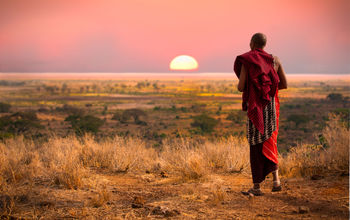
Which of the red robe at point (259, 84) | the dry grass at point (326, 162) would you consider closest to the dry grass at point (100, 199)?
the red robe at point (259, 84)

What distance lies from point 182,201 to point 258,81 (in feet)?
6.53

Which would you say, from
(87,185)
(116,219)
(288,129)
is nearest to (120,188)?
(87,185)

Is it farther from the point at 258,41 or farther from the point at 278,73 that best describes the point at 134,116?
the point at 258,41

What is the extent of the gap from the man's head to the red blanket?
0.22 ft

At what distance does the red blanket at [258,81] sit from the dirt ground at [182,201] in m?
1.07

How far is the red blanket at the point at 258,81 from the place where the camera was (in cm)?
458

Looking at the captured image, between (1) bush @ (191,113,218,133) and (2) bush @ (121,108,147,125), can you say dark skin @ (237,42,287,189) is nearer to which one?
(1) bush @ (191,113,218,133)

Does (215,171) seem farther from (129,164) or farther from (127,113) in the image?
(127,113)

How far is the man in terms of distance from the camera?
4609 mm

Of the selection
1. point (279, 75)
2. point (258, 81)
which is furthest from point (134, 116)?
point (258, 81)

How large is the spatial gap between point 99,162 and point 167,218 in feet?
11.2

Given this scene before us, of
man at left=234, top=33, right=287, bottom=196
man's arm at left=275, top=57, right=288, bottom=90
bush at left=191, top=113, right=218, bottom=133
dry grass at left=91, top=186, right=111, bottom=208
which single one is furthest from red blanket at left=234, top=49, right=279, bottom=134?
bush at left=191, top=113, right=218, bottom=133

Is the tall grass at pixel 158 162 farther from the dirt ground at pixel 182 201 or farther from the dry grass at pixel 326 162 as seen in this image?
the dirt ground at pixel 182 201

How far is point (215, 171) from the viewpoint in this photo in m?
6.82
